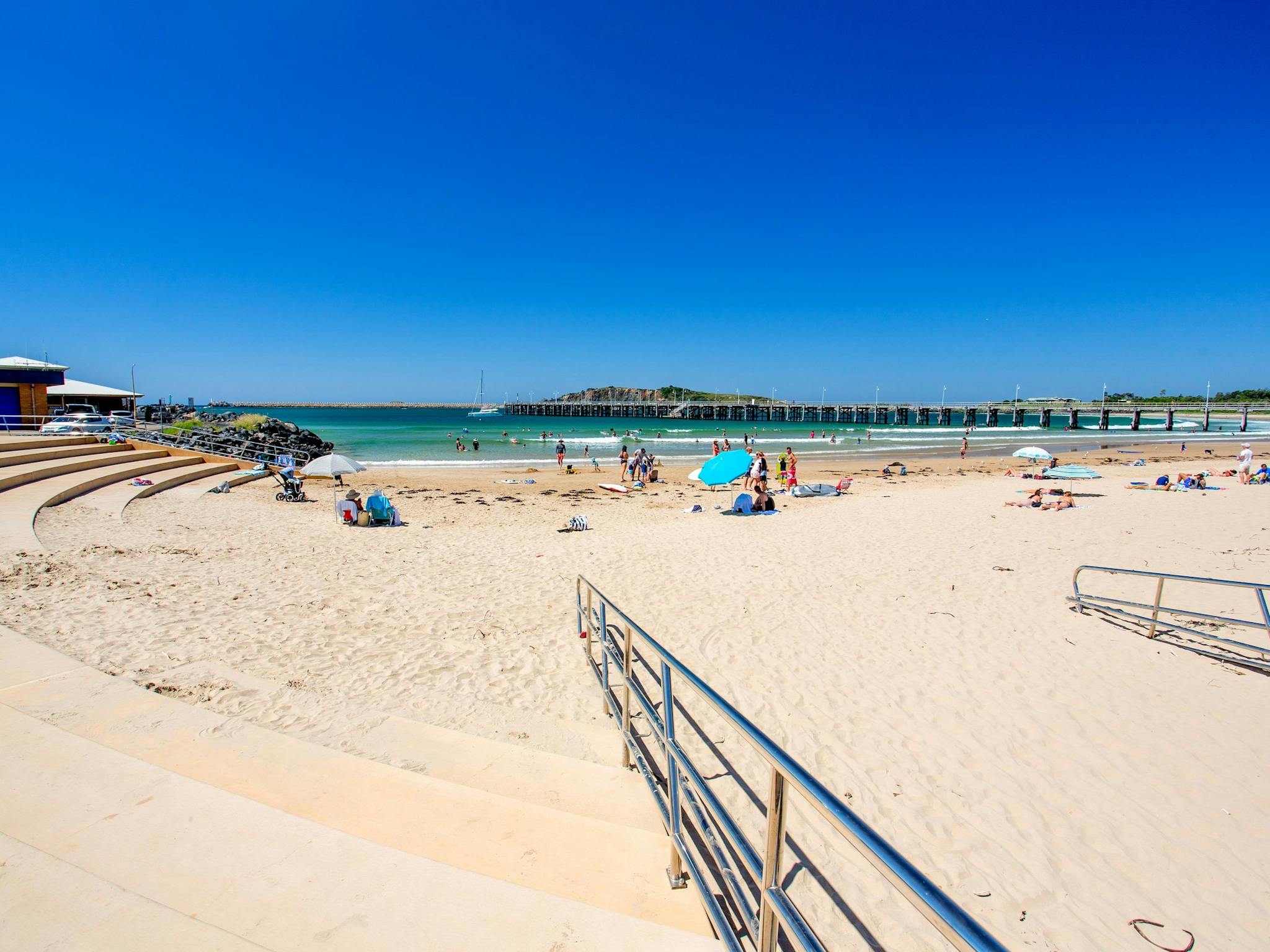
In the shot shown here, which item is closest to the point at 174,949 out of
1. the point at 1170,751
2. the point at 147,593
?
the point at 1170,751

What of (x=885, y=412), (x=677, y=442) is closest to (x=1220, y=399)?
(x=885, y=412)

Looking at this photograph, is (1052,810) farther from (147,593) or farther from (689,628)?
(147,593)

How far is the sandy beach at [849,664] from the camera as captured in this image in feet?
11.6

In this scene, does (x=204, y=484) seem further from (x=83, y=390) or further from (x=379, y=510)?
(x=83, y=390)

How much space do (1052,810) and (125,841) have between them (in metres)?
5.26

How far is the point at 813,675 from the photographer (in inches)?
232

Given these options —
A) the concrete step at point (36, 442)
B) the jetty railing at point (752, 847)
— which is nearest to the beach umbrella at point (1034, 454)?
the jetty railing at point (752, 847)

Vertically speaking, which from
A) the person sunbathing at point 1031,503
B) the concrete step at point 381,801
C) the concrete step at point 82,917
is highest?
the concrete step at point 82,917

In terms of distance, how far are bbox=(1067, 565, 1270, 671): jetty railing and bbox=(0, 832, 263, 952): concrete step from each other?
25.9 ft

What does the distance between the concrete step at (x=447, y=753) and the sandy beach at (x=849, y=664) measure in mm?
47

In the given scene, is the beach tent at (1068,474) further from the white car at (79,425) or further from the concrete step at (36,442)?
the white car at (79,425)

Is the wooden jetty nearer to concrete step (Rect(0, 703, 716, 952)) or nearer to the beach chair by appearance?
the beach chair

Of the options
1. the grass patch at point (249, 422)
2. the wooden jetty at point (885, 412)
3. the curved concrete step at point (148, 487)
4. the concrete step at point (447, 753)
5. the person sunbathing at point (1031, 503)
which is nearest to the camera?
the concrete step at point (447, 753)

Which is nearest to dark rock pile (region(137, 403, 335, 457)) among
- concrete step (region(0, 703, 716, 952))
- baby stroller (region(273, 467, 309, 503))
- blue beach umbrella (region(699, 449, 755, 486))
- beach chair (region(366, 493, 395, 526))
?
baby stroller (region(273, 467, 309, 503))
